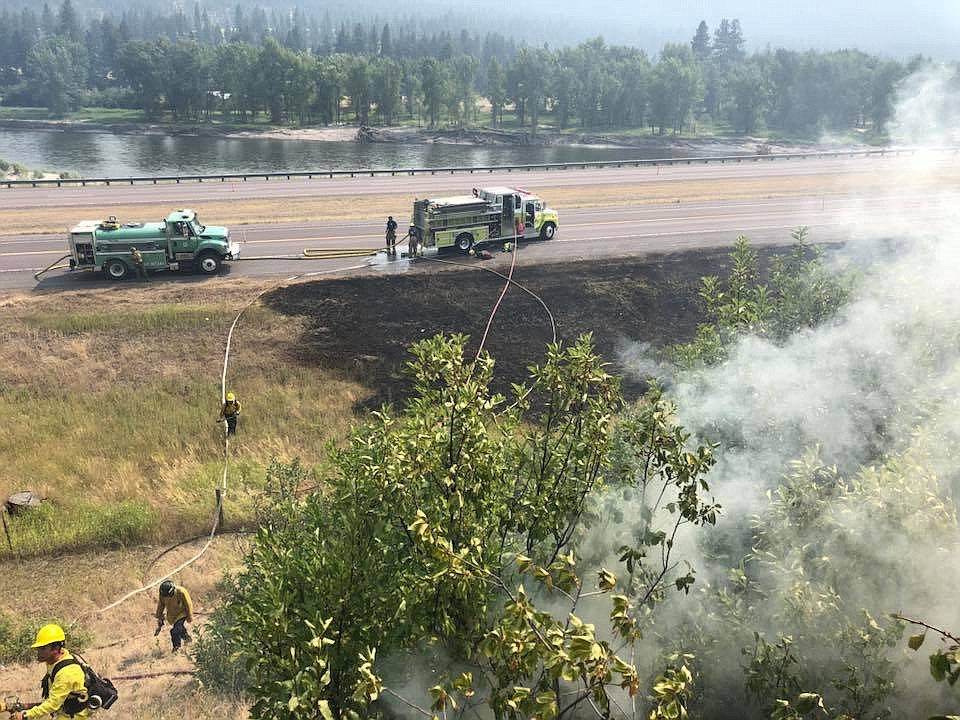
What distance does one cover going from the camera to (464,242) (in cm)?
2680

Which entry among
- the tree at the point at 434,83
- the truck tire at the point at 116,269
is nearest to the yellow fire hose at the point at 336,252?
the truck tire at the point at 116,269

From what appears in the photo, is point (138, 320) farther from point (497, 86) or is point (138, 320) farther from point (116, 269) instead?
point (497, 86)

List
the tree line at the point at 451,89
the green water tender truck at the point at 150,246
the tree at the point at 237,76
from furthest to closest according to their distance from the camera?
the tree at the point at 237,76 → the tree line at the point at 451,89 → the green water tender truck at the point at 150,246

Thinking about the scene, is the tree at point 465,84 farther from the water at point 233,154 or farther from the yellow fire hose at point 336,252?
the yellow fire hose at point 336,252

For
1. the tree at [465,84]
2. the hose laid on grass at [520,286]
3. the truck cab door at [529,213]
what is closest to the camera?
the hose laid on grass at [520,286]

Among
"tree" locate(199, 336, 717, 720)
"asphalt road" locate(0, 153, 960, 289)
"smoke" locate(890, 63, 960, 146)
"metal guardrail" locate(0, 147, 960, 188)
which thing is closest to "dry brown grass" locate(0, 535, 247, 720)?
"tree" locate(199, 336, 717, 720)

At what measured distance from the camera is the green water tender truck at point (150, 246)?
75.7 ft

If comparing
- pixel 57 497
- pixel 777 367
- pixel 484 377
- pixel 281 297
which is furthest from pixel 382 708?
pixel 281 297

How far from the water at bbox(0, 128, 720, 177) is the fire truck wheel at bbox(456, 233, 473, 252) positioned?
126 ft

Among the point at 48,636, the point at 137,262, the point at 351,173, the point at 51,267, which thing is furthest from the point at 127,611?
the point at 351,173

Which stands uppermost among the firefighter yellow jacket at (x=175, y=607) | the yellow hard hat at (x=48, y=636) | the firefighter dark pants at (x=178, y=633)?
the yellow hard hat at (x=48, y=636)

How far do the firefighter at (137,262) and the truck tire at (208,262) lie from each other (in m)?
1.66

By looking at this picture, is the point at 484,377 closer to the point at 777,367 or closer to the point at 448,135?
the point at 777,367

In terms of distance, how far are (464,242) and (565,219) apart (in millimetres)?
9106
